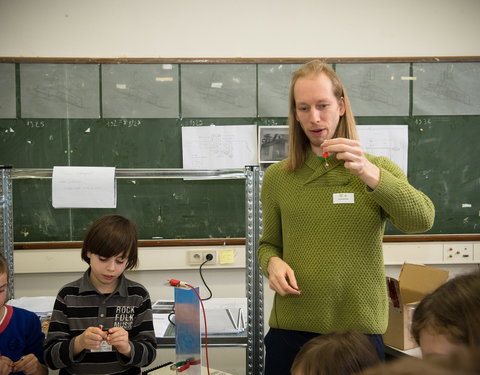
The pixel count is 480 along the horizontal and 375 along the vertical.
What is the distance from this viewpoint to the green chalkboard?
281 centimetres

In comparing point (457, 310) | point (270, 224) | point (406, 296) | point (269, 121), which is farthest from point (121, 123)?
point (457, 310)

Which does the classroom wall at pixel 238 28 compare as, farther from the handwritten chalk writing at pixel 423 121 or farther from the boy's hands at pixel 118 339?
the boy's hands at pixel 118 339

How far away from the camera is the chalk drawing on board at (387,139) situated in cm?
291

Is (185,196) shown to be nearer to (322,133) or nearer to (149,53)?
(149,53)

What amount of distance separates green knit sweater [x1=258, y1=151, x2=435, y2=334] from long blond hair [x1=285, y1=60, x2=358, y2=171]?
0.07m

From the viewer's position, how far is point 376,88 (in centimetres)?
290

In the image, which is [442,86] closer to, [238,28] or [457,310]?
[238,28]

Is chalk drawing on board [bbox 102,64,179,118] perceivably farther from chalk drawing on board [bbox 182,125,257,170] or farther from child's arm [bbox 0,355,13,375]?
child's arm [bbox 0,355,13,375]

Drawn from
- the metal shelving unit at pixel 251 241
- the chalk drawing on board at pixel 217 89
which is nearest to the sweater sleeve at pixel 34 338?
the metal shelving unit at pixel 251 241

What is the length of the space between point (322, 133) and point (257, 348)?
A: 2.85 ft

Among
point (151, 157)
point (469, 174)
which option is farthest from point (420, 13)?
point (151, 157)

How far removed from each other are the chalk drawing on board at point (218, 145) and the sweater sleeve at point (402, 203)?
69.8 inches

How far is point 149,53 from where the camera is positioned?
2.84 meters

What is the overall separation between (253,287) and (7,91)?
215cm
